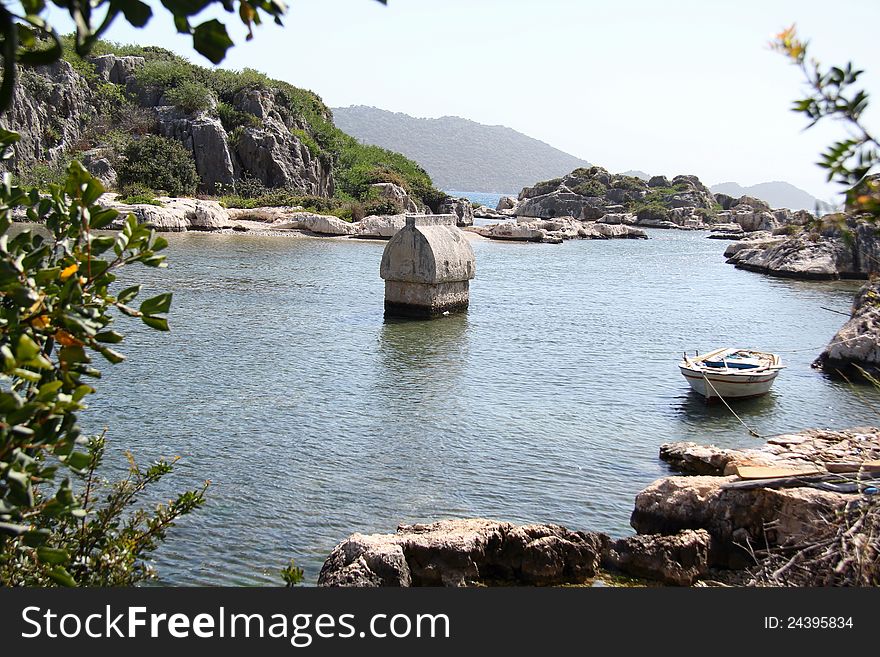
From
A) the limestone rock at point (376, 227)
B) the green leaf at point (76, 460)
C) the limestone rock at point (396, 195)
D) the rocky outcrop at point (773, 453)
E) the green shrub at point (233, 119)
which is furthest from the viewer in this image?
the limestone rock at point (396, 195)

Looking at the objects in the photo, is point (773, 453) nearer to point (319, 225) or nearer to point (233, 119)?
point (319, 225)

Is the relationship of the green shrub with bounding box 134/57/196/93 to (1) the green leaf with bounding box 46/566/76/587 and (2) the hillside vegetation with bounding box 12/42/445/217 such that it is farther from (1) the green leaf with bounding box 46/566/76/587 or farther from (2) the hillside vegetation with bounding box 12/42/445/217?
(1) the green leaf with bounding box 46/566/76/587

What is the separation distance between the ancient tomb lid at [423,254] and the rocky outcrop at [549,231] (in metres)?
34.6

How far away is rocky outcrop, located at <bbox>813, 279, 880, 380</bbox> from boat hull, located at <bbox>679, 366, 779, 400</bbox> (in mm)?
3340

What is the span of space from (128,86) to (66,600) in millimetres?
69929

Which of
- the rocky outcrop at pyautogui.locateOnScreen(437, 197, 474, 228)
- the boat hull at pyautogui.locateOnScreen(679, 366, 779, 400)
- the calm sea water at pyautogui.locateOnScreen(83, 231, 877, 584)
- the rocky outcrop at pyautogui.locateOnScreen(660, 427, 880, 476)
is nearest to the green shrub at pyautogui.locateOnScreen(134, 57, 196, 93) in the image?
the rocky outcrop at pyautogui.locateOnScreen(437, 197, 474, 228)

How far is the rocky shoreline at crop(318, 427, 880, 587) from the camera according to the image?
8.30m

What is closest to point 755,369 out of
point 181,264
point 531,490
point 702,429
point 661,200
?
point 702,429

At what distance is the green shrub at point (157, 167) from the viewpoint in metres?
58.8

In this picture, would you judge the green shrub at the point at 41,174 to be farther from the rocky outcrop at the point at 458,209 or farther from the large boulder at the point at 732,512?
the large boulder at the point at 732,512

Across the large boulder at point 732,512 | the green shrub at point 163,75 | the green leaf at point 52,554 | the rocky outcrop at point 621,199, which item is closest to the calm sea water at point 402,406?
the large boulder at point 732,512

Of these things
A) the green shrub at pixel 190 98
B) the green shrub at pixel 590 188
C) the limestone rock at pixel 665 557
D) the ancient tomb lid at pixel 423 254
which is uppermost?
the green shrub at pixel 190 98

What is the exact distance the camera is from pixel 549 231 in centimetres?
6731

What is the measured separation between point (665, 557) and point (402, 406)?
7.83m
